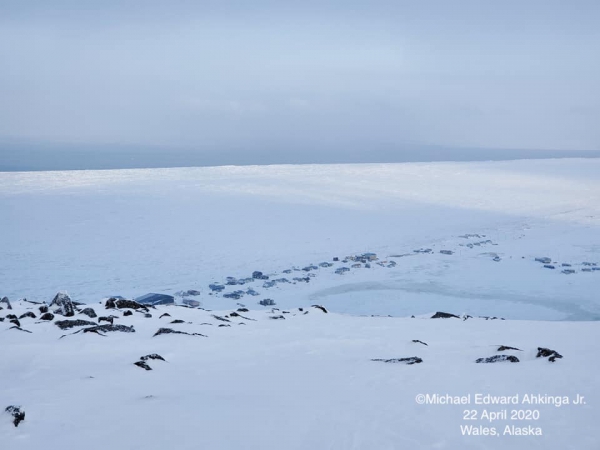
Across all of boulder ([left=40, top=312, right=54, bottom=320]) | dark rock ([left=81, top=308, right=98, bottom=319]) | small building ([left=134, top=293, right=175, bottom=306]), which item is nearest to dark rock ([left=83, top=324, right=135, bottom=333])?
dark rock ([left=81, top=308, right=98, bottom=319])

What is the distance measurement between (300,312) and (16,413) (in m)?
5.40

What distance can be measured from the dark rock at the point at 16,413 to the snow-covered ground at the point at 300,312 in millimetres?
53

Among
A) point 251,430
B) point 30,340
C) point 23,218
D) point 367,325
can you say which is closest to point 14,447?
point 251,430

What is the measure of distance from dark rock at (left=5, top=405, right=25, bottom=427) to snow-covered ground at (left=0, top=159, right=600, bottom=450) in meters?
0.05

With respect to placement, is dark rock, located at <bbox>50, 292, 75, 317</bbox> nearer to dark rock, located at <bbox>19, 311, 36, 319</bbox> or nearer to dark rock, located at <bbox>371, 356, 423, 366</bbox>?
dark rock, located at <bbox>19, 311, 36, 319</bbox>

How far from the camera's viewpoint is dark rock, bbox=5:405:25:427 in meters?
3.08

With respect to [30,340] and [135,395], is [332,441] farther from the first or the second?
[30,340]

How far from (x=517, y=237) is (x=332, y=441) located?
17005 mm

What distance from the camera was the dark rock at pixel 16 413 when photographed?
3.08 m

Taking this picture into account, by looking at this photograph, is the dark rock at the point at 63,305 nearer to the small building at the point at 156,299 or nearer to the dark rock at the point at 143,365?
the dark rock at the point at 143,365

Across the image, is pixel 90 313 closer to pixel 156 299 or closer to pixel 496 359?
pixel 156 299

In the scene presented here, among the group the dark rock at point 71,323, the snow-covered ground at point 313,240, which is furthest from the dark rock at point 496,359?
the snow-covered ground at point 313,240

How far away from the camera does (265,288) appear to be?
40.7 feet

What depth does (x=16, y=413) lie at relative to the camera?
3137 mm
